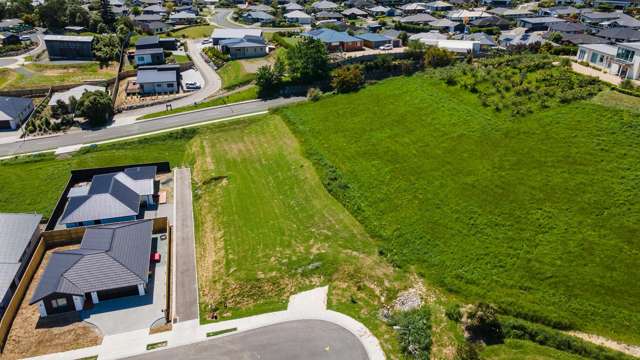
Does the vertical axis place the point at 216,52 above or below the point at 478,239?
above

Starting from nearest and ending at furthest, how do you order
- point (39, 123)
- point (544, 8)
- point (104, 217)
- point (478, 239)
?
1. point (478, 239)
2. point (104, 217)
3. point (39, 123)
4. point (544, 8)

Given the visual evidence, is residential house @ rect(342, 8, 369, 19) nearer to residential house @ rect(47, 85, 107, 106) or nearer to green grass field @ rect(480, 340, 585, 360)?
residential house @ rect(47, 85, 107, 106)

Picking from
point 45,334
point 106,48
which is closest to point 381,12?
point 106,48

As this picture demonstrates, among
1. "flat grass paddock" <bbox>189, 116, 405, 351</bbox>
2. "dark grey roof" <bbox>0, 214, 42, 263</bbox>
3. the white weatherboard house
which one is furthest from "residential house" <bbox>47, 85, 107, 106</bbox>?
the white weatherboard house

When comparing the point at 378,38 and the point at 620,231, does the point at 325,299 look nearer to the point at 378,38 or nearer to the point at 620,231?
the point at 620,231

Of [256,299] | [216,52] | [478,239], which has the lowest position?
[256,299]

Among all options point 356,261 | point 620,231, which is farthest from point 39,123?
point 620,231

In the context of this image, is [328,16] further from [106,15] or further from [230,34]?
[106,15]
